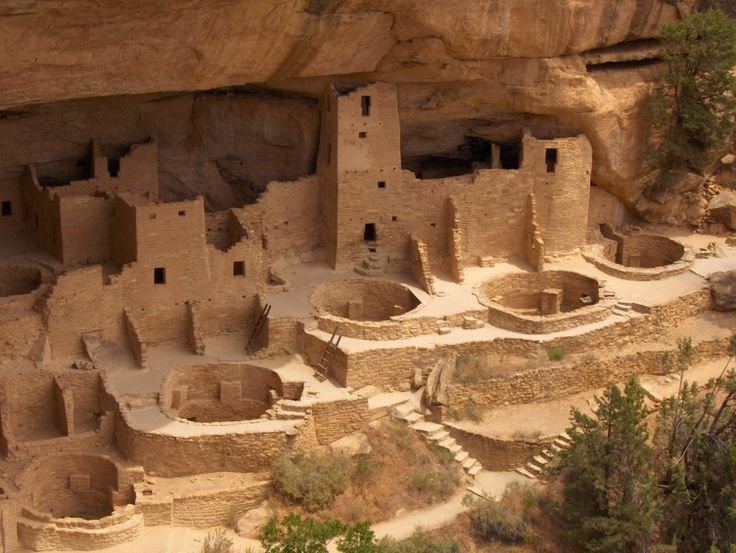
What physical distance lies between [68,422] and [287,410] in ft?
10.9

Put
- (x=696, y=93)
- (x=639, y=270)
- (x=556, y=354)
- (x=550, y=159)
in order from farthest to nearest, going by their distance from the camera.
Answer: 1. (x=696, y=93)
2. (x=550, y=159)
3. (x=639, y=270)
4. (x=556, y=354)

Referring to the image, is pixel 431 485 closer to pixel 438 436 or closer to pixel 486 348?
Answer: pixel 438 436

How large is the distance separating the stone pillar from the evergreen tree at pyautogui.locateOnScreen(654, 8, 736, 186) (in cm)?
360

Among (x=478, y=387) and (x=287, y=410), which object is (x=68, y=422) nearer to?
(x=287, y=410)

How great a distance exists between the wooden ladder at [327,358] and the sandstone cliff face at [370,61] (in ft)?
14.8

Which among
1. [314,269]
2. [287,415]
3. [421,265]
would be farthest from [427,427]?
[314,269]

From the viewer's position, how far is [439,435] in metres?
22.2

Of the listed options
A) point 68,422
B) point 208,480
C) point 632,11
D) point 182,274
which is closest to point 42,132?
point 182,274

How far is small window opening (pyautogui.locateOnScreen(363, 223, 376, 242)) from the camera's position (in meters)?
25.5

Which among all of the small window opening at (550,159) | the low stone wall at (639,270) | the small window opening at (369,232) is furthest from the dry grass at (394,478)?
the small window opening at (550,159)

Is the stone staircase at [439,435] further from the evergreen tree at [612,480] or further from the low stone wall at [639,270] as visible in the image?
the low stone wall at [639,270]

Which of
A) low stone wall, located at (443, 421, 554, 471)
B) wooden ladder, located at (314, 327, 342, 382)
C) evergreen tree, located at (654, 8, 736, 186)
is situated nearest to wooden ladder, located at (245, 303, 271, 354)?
wooden ladder, located at (314, 327, 342, 382)

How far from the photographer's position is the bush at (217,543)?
19.6 m

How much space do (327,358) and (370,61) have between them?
522 centimetres
